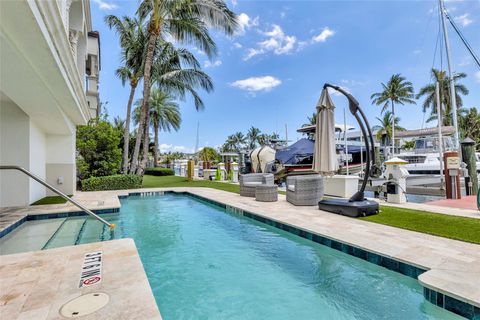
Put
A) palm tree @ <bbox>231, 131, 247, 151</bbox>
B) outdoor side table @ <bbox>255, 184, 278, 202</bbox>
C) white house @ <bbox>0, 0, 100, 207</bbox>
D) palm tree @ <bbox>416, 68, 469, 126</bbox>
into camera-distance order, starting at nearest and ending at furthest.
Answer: white house @ <bbox>0, 0, 100, 207</bbox>, outdoor side table @ <bbox>255, 184, 278, 202</bbox>, palm tree @ <bbox>416, 68, 469, 126</bbox>, palm tree @ <bbox>231, 131, 247, 151</bbox>

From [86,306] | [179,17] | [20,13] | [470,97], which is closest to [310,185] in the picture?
[86,306]

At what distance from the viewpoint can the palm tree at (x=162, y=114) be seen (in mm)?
29422

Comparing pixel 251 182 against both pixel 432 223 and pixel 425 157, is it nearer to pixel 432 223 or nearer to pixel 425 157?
pixel 432 223

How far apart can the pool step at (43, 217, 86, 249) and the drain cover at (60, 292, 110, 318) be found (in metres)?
2.94

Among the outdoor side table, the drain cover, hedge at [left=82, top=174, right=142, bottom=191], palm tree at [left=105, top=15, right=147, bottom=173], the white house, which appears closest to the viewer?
the drain cover

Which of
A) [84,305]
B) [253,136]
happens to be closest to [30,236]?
[84,305]

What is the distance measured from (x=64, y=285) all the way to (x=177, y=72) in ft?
48.8

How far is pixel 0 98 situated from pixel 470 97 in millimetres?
46054

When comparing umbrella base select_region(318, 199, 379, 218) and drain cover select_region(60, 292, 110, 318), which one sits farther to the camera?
umbrella base select_region(318, 199, 379, 218)

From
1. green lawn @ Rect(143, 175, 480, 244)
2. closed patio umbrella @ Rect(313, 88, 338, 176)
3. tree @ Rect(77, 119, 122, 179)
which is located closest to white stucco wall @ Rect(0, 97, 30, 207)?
tree @ Rect(77, 119, 122, 179)

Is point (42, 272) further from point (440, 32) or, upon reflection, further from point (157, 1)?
point (440, 32)

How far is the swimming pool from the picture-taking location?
2.63 meters

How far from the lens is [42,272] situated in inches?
110

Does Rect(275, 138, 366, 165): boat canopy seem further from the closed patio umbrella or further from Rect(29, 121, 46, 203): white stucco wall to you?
Rect(29, 121, 46, 203): white stucco wall
